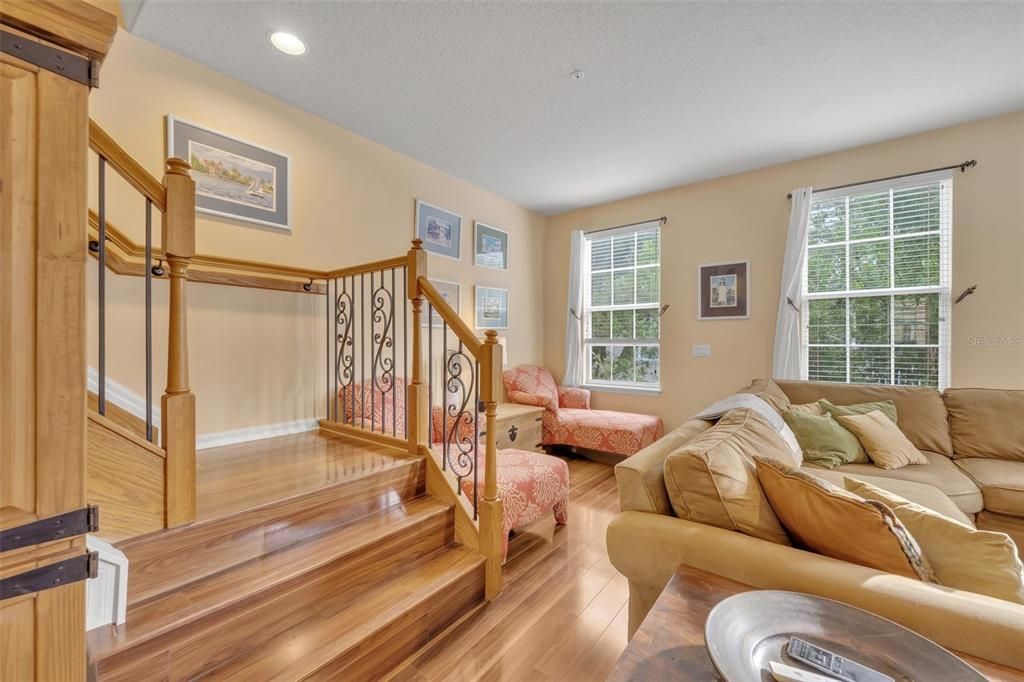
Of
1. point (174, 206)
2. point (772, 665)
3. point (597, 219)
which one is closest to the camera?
point (772, 665)

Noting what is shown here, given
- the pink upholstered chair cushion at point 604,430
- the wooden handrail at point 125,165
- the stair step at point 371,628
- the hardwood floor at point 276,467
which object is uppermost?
the wooden handrail at point 125,165

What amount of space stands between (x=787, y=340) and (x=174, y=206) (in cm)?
412

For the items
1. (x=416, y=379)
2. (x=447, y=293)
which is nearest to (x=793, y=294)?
(x=447, y=293)

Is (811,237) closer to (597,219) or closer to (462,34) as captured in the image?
(597,219)

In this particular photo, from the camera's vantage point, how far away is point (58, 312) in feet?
2.37

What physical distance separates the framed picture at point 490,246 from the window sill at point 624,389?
5.53 ft

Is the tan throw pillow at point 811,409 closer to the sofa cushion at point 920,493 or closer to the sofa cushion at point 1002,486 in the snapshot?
the sofa cushion at point 920,493

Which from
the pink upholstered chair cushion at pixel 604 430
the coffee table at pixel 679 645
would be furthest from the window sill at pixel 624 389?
the coffee table at pixel 679 645

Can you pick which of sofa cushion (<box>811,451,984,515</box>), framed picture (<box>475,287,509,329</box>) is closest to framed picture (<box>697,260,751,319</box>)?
sofa cushion (<box>811,451,984,515</box>)

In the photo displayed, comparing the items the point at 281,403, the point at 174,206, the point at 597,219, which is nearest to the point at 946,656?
the point at 174,206

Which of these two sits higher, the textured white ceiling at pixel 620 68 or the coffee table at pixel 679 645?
the textured white ceiling at pixel 620 68

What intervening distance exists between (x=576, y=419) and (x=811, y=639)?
3257 millimetres

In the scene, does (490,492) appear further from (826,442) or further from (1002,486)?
(1002,486)

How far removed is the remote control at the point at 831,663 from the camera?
667mm
